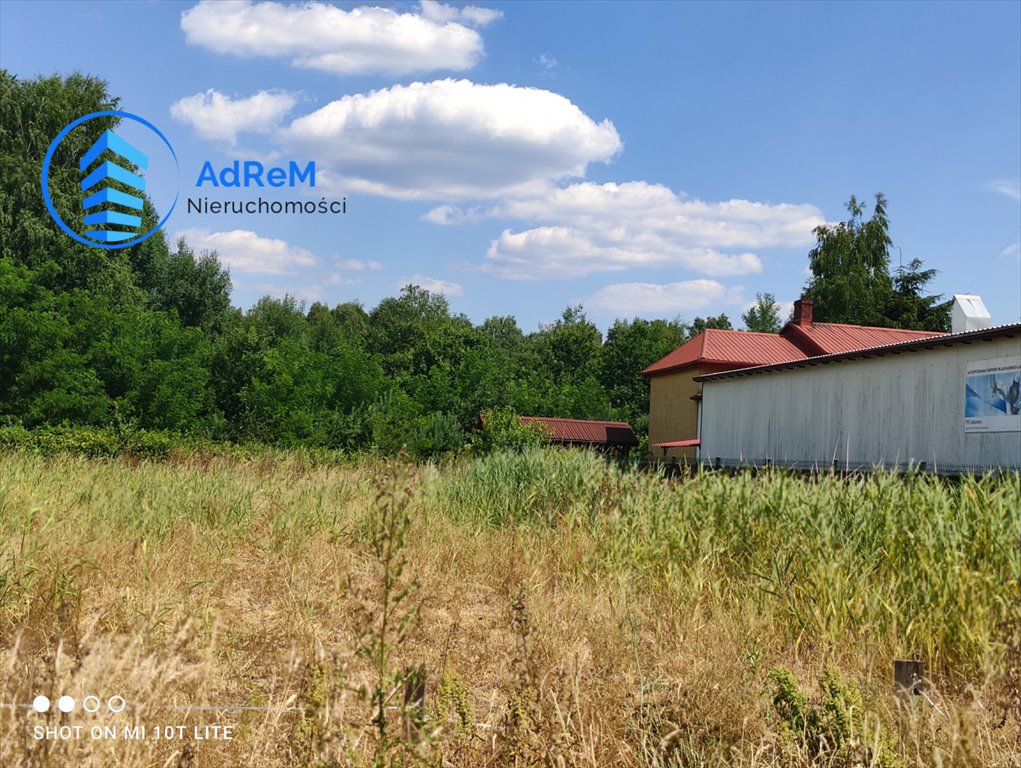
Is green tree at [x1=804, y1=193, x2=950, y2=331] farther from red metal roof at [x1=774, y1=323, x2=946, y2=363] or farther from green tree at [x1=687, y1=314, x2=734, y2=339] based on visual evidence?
green tree at [x1=687, y1=314, x2=734, y2=339]

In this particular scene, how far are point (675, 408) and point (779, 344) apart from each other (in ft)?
17.2

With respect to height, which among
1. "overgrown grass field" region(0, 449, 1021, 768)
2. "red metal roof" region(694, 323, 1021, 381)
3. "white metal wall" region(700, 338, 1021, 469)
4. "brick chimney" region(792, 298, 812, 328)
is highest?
"brick chimney" region(792, 298, 812, 328)

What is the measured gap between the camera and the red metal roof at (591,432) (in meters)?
37.0

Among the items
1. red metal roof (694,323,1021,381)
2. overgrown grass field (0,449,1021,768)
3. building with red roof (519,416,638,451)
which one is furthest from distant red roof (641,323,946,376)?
overgrown grass field (0,449,1021,768)

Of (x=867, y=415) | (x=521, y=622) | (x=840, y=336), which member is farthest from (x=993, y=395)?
(x=840, y=336)

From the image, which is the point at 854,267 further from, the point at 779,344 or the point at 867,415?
the point at 867,415

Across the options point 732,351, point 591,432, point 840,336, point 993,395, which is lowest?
point 591,432

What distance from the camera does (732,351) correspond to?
33.1m

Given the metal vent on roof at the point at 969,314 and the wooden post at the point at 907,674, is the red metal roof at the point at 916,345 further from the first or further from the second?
the wooden post at the point at 907,674

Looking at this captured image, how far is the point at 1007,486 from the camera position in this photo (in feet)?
20.6

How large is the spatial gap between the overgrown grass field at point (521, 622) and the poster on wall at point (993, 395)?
7.47 meters

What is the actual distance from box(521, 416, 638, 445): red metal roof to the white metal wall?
14697 mm

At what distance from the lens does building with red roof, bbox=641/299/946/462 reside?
1267 inches

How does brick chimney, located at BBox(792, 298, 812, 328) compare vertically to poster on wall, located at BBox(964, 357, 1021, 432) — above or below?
above
